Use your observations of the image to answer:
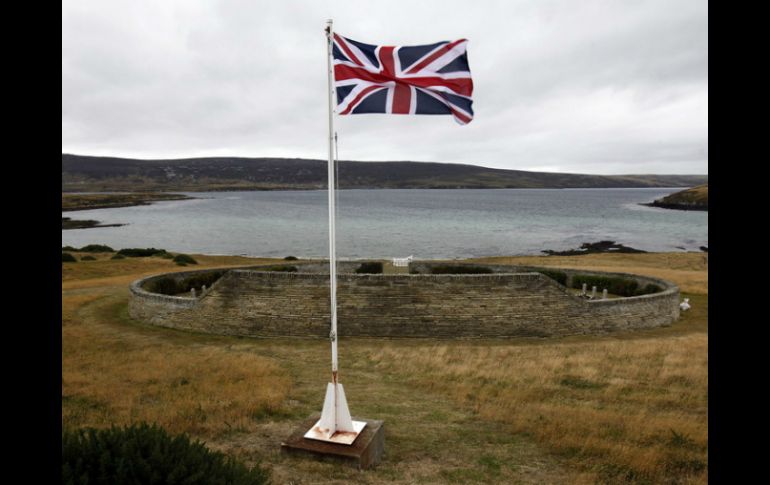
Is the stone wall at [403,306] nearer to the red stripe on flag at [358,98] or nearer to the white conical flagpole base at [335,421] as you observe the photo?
the white conical flagpole base at [335,421]

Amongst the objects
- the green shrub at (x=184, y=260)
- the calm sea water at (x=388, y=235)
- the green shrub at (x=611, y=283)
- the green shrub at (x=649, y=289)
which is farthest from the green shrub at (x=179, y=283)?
the calm sea water at (x=388, y=235)

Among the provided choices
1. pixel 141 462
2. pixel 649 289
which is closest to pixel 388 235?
pixel 649 289

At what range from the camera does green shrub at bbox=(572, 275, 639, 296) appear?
83.1ft

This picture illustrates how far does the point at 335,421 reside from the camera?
26.7 feet

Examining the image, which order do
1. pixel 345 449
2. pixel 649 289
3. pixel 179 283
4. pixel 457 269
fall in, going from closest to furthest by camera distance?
pixel 345 449
pixel 649 289
pixel 179 283
pixel 457 269

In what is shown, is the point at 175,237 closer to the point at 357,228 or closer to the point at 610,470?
the point at 357,228

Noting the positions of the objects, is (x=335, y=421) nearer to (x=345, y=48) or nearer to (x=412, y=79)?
(x=412, y=79)

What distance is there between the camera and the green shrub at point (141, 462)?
4547mm

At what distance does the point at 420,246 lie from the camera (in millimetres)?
77375

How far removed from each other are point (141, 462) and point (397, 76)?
663cm

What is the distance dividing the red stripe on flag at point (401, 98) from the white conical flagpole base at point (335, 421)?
4.78 m
